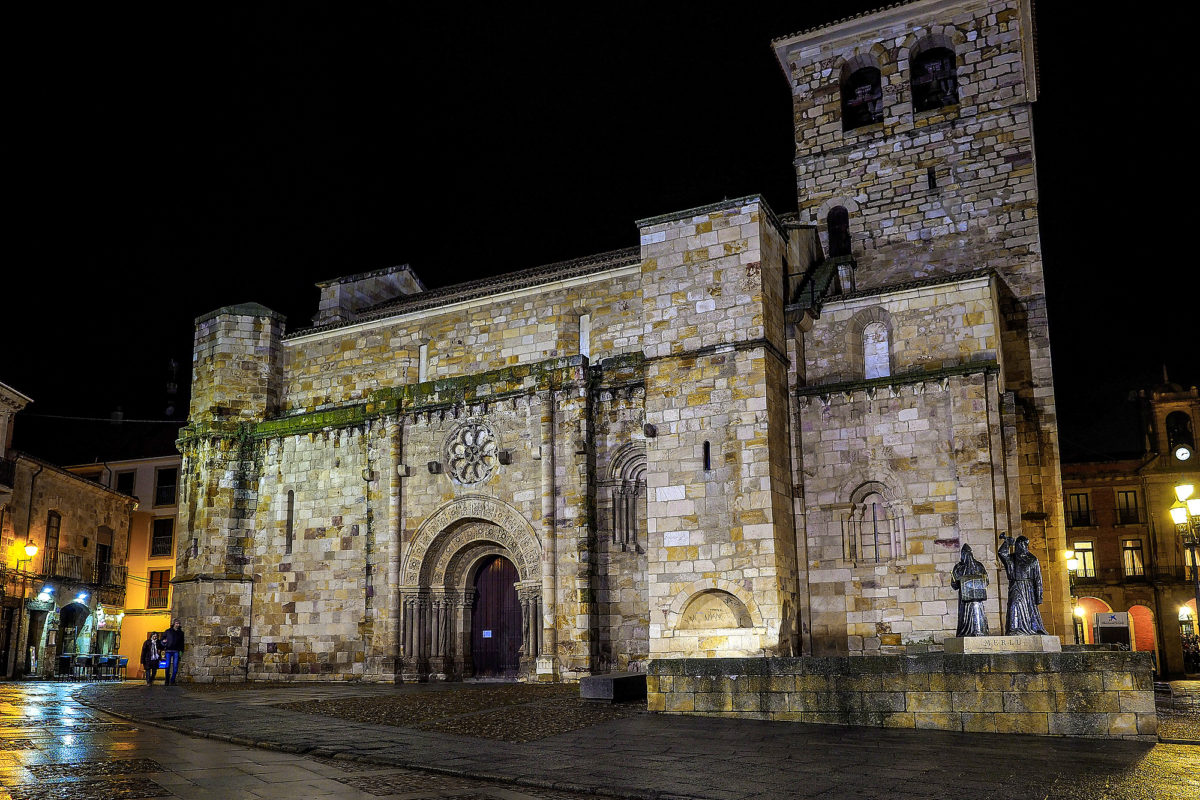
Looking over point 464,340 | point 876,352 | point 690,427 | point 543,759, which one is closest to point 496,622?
point 464,340

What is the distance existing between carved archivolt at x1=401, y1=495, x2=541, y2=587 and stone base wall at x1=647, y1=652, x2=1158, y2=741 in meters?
8.08

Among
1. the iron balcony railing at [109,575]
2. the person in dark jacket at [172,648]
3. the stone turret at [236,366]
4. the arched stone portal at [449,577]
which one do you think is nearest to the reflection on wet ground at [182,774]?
the arched stone portal at [449,577]

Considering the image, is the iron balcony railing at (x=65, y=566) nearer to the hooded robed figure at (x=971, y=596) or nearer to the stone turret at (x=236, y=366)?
the stone turret at (x=236, y=366)

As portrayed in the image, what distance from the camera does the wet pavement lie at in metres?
7.23

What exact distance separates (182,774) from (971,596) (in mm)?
8856

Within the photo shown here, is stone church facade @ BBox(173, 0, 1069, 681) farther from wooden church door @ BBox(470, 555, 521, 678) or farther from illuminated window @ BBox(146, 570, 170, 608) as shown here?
illuminated window @ BBox(146, 570, 170, 608)

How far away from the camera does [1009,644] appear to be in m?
11.1

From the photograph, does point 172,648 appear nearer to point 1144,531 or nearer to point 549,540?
point 549,540

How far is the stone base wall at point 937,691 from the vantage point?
10195 mm

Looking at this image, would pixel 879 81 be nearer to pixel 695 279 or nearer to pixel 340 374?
pixel 695 279

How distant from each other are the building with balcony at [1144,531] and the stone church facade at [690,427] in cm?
2126

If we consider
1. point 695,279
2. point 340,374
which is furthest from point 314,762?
point 340,374

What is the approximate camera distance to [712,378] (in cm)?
1734

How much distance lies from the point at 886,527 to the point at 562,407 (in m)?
6.67
